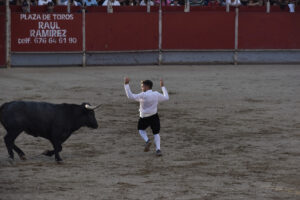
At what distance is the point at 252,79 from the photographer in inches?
837

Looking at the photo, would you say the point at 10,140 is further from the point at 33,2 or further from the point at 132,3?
the point at 132,3

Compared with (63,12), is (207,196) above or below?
below

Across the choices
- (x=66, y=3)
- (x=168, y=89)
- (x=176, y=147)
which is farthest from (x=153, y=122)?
(x=66, y=3)

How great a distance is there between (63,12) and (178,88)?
253 inches

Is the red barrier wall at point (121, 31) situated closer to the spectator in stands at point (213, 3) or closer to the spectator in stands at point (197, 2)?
the spectator in stands at point (197, 2)

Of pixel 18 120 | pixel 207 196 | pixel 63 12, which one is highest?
pixel 63 12

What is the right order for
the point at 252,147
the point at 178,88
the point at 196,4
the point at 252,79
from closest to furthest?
1. the point at 252,147
2. the point at 178,88
3. the point at 252,79
4. the point at 196,4

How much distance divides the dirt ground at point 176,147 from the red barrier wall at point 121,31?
11.0 ft

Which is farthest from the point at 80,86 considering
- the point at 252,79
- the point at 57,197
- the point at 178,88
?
the point at 57,197

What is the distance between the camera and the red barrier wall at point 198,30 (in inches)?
968

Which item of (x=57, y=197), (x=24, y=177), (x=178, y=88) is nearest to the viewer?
(x=57, y=197)

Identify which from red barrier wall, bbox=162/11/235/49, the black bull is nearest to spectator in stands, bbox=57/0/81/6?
red barrier wall, bbox=162/11/235/49

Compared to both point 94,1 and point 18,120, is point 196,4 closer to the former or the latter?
point 94,1

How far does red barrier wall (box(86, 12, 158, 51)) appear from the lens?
24.1m
